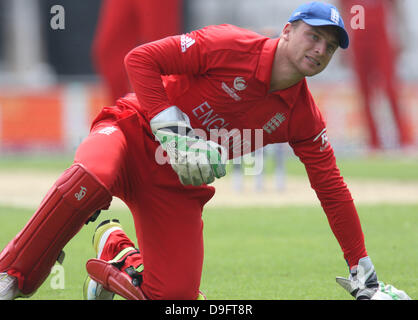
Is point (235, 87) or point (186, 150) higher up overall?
Answer: point (235, 87)

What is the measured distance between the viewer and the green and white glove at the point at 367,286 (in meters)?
3.94

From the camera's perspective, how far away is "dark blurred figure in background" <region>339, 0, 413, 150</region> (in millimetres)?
14672

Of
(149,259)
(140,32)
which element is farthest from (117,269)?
(140,32)

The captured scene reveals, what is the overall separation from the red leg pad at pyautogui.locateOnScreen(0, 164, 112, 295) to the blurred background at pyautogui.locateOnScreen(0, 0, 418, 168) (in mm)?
5729

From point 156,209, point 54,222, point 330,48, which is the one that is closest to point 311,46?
point 330,48

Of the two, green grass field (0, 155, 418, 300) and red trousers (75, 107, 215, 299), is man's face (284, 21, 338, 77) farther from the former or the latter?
green grass field (0, 155, 418, 300)

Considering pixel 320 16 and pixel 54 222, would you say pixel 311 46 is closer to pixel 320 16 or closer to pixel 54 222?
pixel 320 16

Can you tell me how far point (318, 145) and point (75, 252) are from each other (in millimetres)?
2532

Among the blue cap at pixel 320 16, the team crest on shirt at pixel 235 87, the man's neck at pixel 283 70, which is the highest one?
the blue cap at pixel 320 16

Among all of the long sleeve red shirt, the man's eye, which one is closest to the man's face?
the man's eye

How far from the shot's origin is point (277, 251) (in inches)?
234

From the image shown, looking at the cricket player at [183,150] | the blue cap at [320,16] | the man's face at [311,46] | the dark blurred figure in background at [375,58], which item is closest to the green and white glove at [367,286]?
the cricket player at [183,150]

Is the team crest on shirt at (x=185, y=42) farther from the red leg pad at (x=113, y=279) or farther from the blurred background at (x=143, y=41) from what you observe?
the blurred background at (x=143, y=41)

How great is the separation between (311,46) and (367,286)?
131cm
